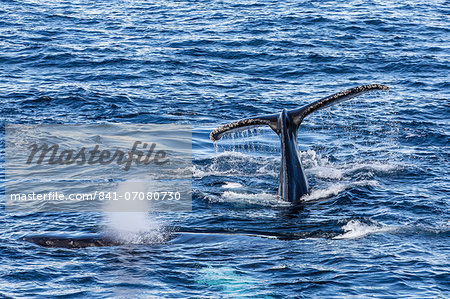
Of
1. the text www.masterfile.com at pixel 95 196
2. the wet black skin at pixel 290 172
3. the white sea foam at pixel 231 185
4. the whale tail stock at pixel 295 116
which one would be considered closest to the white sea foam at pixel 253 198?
the wet black skin at pixel 290 172

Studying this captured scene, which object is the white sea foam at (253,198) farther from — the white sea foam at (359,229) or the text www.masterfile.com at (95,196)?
the white sea foam at (359,229)

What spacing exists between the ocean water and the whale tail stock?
1.29 metres

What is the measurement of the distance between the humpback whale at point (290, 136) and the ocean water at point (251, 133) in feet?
1.41

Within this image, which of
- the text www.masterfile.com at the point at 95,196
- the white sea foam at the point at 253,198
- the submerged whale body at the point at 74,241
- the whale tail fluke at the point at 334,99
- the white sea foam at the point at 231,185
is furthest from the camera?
the white sea foam at the point at 231,185

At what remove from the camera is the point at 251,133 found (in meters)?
21.7

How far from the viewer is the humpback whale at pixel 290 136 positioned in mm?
14875

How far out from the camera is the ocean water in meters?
11.9

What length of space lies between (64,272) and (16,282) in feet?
2.66

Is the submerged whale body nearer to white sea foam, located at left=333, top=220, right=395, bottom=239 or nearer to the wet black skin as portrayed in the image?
the wet black skin

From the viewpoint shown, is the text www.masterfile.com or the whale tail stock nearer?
the whale tail stock

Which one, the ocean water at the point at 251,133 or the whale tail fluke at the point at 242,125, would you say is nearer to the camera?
the ocean water at the point at 251,133

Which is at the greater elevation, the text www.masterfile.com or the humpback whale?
the humpback whale

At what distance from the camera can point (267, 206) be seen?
15.1 meters

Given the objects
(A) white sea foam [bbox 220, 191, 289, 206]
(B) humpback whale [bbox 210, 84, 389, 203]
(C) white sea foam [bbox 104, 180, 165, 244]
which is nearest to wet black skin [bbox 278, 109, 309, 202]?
(B) humpback whale [bbox 210, 84, 389, 203]
